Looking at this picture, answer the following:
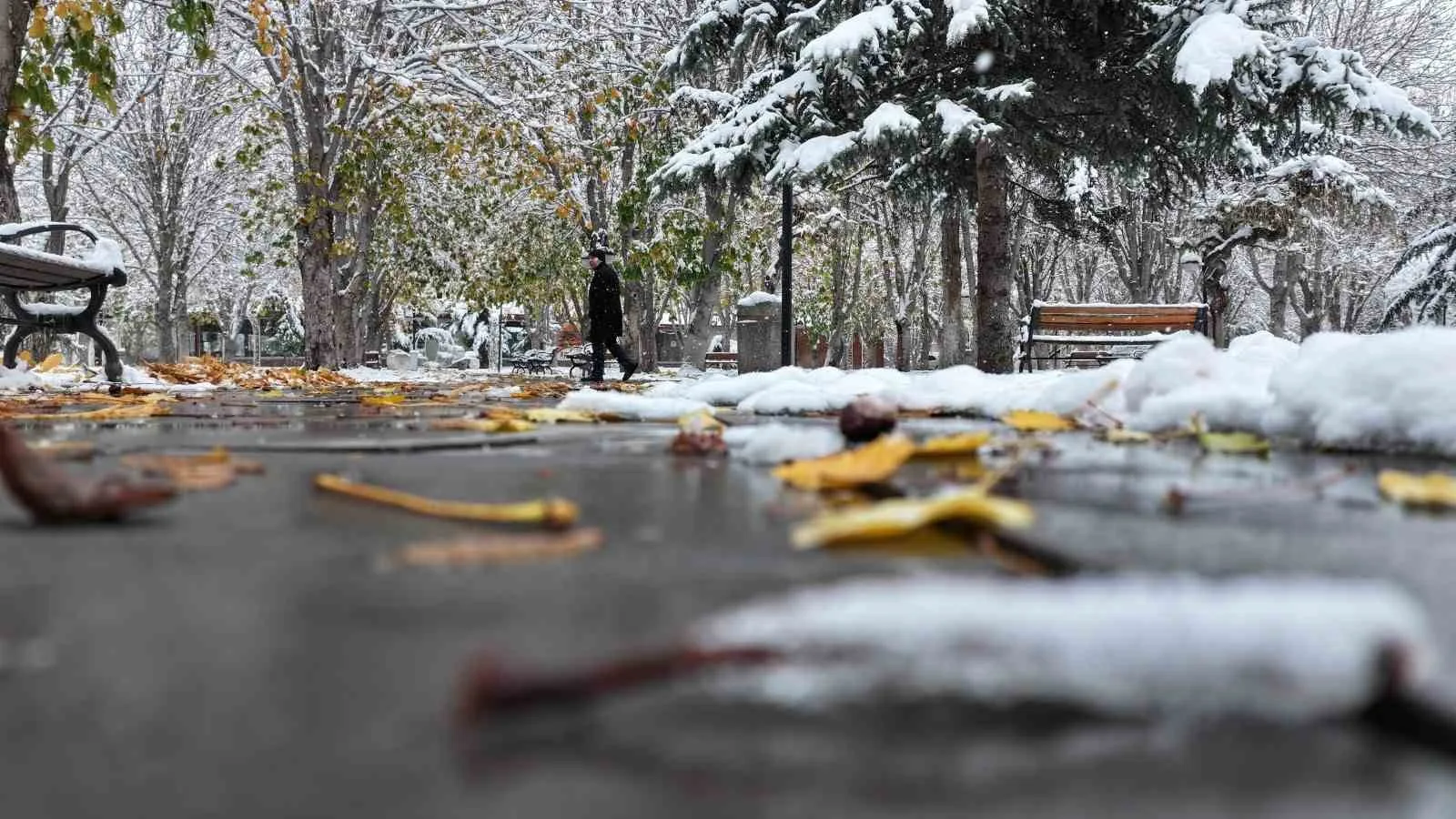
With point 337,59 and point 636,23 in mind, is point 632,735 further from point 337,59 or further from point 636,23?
point 636,23

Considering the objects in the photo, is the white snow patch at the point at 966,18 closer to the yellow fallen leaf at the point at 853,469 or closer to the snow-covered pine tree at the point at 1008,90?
the snow-covered pine tree at the point at 1008,90

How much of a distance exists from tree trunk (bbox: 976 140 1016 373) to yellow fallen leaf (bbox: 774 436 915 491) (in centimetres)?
1044

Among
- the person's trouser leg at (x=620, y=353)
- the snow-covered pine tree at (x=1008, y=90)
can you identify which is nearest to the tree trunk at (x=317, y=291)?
the person's trouser leg at (x=620, y=353)

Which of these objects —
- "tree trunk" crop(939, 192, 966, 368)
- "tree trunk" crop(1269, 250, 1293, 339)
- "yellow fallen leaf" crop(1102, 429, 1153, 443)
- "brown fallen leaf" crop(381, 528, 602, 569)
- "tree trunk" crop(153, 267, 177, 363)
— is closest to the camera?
"brown fallen leaf" crop(381, 528, 602, 569)

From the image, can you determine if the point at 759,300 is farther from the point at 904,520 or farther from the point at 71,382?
the point at 904,520

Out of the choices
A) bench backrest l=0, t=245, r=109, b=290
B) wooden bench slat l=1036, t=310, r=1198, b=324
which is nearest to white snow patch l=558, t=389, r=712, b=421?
bench backrest l=0, t=245, r=109, b=290

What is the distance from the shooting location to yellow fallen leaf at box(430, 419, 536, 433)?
143 inches

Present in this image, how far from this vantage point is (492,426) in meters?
3.66

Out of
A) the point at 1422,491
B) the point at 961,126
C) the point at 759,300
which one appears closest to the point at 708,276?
the point at 759,300

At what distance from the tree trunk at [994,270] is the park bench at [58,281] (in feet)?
27.9

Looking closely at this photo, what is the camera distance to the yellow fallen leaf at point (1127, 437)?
3.11m

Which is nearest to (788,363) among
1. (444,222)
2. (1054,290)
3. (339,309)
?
(339,309)

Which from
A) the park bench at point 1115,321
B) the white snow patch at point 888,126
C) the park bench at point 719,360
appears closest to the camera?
the white snow patch at point 888,126

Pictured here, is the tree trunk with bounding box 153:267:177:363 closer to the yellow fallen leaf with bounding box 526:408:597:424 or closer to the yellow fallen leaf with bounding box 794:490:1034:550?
the yellow fallen leaf with bounding box 526:408:597:424
